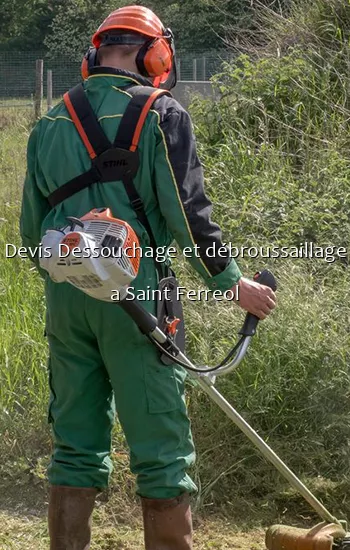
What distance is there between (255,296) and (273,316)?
1444mm

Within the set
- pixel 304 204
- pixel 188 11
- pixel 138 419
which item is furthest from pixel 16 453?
pixel 188 11

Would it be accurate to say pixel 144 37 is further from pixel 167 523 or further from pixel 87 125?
pixel 167 523

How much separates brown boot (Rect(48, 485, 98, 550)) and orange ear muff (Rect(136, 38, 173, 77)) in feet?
4.90

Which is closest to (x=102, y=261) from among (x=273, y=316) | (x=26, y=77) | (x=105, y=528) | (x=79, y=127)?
(x=79, y=127)

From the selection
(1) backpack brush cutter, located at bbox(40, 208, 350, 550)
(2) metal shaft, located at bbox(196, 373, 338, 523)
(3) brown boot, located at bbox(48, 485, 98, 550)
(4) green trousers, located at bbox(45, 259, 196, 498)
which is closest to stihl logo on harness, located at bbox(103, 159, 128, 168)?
(1) backpack brush cutter, located at bbox(40, 208, 350, 550)

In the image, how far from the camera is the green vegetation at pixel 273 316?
4.23m

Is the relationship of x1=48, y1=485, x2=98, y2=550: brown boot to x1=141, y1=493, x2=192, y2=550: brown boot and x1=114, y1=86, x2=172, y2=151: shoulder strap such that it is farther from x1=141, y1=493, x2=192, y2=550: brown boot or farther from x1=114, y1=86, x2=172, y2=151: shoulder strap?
x1=114, y1=86, x2=172, y2=151: shoulder strap

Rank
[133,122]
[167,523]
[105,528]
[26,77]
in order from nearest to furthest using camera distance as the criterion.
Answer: [133,122], [167,523], [105,528], [26,77]

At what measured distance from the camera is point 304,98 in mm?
7031

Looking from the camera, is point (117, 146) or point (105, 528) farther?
point (105, 528)

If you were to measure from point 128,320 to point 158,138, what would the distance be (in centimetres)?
61

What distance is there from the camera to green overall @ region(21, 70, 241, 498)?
3.03 m

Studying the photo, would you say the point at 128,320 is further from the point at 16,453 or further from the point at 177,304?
the point at 16,453

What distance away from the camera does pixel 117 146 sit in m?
3.02
